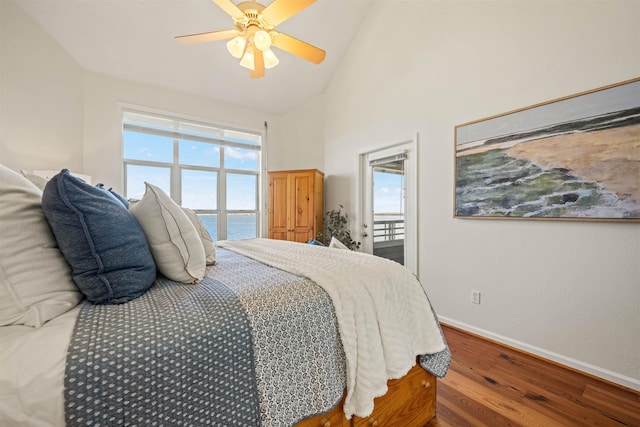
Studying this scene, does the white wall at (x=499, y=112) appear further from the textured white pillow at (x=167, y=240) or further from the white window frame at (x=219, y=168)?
the textured white pillow at (x=167, y=240)

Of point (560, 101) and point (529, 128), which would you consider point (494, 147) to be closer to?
point (529, 128)

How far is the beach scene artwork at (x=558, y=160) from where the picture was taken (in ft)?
5.21

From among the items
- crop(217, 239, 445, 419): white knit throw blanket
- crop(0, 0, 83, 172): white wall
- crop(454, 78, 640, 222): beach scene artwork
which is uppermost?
crop(0, 0, 83, 172): white wall

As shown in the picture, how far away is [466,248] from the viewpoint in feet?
7.83

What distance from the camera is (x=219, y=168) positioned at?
14.0ft

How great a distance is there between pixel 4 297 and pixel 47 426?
0.34 meters

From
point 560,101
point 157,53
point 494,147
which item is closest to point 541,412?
point 494,147

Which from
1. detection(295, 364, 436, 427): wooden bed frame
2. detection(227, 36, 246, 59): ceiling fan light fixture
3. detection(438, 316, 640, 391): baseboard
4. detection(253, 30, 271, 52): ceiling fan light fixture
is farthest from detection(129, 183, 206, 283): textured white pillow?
detection(438, 316, 640, 391): baseboard

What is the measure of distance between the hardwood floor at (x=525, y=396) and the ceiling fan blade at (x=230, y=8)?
297 cm

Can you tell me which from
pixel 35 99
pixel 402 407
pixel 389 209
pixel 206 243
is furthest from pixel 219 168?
pixel 402 407

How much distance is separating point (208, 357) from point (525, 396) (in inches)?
75.2

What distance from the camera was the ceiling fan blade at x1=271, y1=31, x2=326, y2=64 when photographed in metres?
2.15

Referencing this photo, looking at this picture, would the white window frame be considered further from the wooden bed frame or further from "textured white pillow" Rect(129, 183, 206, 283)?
the wooden bed frame

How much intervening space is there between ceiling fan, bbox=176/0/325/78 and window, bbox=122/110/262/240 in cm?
198
